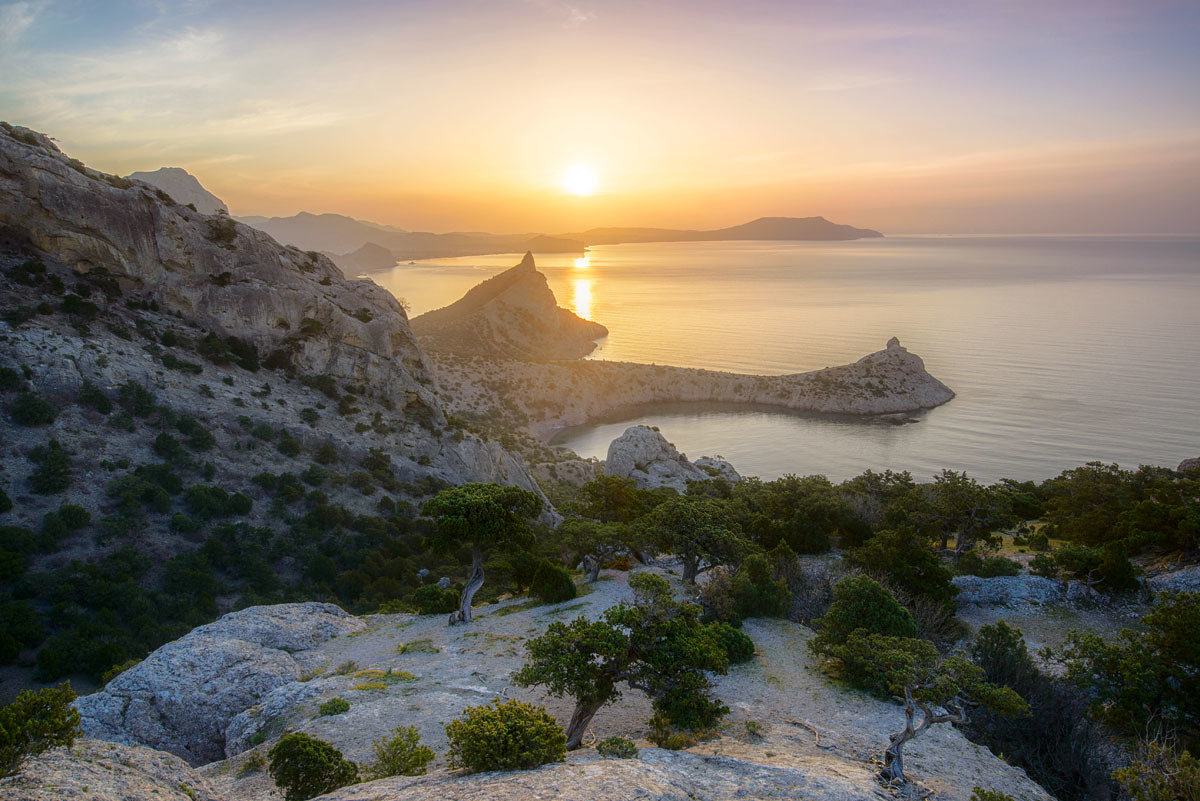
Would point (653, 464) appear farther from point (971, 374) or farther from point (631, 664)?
point (971, 374)

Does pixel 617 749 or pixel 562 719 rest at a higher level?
pixel 617 749

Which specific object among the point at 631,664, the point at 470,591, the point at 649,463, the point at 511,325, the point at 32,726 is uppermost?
the point at 511,325

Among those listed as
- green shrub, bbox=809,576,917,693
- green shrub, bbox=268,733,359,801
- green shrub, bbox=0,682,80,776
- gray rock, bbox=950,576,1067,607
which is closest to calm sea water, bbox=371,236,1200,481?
gray rock, bbox=950,576,1067,607

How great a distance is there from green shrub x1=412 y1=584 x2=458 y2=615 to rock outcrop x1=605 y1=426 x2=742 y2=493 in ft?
93.0

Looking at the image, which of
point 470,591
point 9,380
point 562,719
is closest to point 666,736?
point 562,719

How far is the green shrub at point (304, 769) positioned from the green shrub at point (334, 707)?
4.09 metres

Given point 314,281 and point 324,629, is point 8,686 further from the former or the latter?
point 314,281

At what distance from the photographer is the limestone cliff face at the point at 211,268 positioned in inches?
1366

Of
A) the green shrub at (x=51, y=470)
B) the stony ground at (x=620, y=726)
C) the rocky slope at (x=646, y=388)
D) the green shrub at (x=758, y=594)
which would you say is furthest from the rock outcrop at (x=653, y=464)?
the green shrub at (x=51, y=470)

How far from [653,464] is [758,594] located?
31.9m

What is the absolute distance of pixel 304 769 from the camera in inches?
451

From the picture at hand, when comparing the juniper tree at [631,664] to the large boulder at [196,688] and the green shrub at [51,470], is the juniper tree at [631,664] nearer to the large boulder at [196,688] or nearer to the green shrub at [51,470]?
the large boulder at [196,688]

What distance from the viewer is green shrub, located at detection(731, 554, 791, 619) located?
23.3 m

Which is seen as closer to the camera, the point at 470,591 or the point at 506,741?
the point at 506,741
